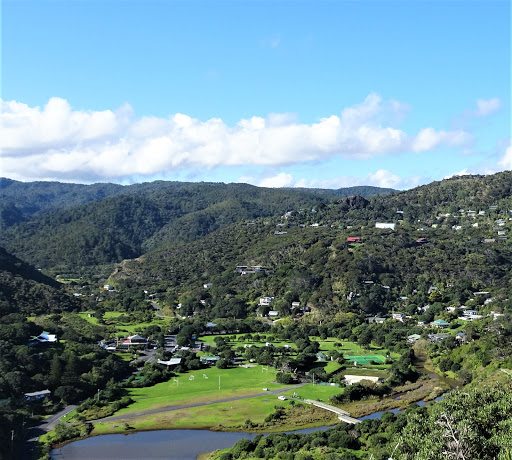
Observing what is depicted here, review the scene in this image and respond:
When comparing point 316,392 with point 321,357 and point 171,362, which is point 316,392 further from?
point 171,362

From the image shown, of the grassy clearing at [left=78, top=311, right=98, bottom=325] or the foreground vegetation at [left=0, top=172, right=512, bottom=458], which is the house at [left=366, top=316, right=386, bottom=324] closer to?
the foreground vegetation at [left=0, top=172, right=512, bottom=458]

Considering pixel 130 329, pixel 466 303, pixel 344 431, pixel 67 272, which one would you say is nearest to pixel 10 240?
pixel 67 272

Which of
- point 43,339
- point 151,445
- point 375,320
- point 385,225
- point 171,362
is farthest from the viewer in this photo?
point 385,225

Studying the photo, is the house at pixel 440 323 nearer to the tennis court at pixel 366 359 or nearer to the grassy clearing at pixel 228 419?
the tennis court at pixel 366 359

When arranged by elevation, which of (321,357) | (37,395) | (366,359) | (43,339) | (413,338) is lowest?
(366,359)

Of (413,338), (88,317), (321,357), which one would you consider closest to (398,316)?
(413,338)

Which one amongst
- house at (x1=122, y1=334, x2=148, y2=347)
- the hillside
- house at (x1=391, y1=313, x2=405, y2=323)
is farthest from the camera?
the hillside

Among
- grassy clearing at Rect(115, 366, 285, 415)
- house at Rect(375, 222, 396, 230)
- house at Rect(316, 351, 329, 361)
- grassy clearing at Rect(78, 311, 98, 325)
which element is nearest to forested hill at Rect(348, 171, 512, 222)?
house at Rect(375, 222, 396, 230)
